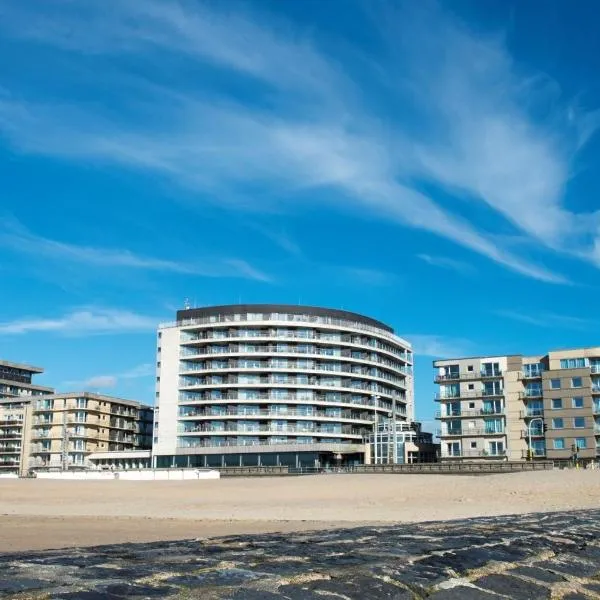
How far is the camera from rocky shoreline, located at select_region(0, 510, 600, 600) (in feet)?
13.7

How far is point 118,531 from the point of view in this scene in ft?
75.8

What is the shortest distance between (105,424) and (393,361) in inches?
2085

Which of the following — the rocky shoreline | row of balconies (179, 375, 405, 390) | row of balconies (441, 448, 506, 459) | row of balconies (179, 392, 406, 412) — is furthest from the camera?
row of balconies (179, 375, 405, 390)

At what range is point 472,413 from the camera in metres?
105

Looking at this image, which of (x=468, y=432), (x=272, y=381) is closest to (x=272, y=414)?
(x=272, y=381)

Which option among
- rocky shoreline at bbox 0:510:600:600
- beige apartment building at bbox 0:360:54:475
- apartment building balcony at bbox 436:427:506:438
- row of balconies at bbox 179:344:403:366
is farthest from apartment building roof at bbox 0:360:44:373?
rocky shoreline at bbox 0:510:600:600

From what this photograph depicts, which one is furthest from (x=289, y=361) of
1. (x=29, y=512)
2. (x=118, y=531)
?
(x=118, y=531)

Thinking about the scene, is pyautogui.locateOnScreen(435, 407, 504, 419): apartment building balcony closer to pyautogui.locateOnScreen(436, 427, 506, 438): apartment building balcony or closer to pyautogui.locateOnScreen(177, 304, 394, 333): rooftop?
pyautogui.locateOnScreen(436, 427, 506, 438): apartment building balcony

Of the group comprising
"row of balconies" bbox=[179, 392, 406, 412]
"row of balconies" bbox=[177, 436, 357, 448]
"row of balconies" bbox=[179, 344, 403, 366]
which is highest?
"row of balconies" bbox=[179, 344, 403, 366]

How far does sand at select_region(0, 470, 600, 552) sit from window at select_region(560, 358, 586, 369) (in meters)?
51.8

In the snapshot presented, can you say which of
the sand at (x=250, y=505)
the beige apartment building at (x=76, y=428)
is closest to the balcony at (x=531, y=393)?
the sand at (x=250, y=505)

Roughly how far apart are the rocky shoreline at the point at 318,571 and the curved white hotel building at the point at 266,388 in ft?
336

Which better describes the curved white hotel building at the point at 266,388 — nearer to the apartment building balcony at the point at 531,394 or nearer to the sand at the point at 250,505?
the apartment building balcony at the point at 531,394

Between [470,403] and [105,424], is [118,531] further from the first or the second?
[105,424]
